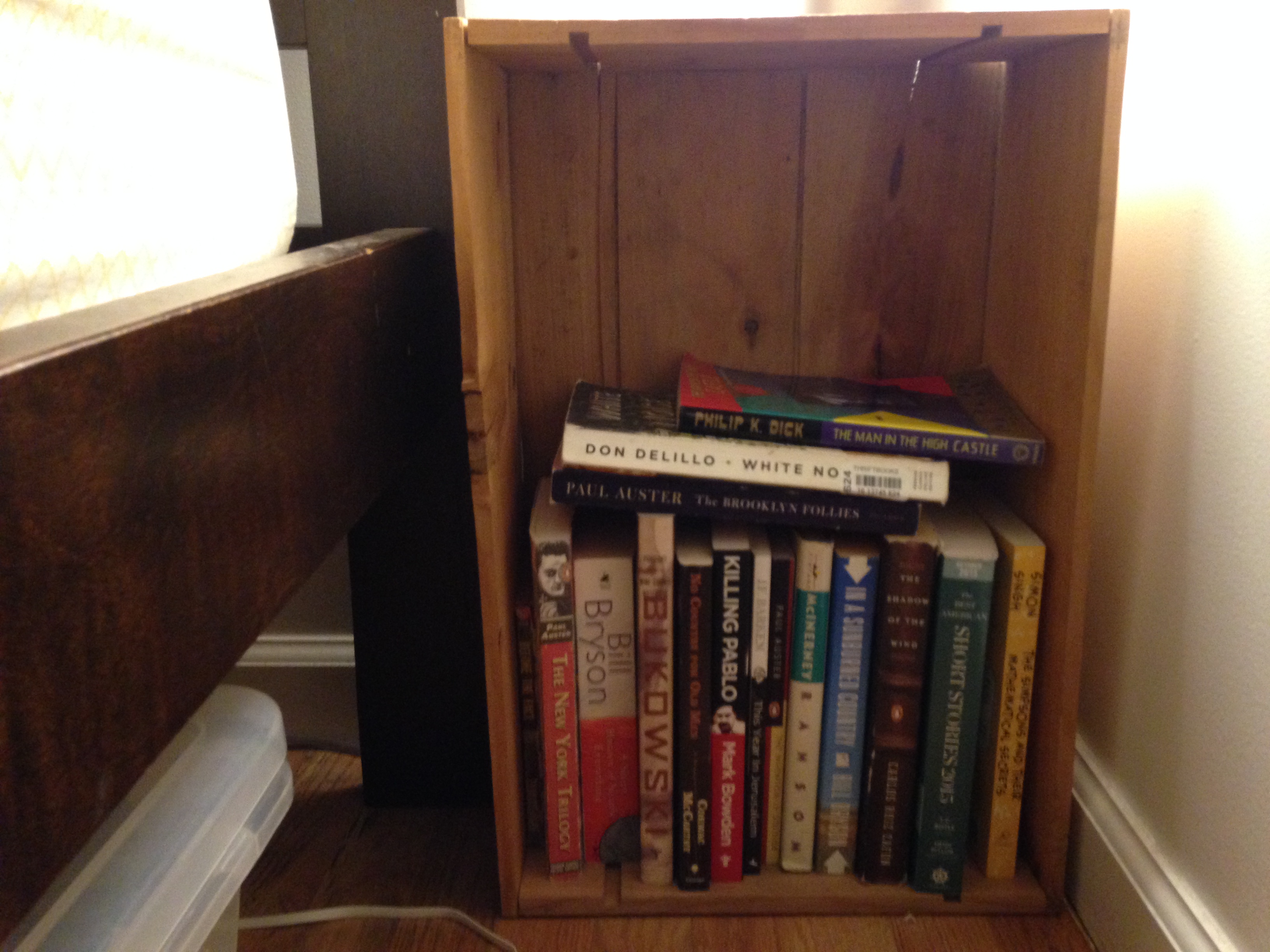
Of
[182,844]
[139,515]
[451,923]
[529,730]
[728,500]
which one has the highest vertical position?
[139,515]

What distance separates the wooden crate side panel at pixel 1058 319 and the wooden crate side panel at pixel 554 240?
14.3 inches

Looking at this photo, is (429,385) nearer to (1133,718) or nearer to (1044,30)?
(1044,30)

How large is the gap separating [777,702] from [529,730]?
22 cm

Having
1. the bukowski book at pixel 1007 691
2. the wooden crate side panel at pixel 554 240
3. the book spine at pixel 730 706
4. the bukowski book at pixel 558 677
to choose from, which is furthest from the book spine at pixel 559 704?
Answer: the bukowski book at pixel 1007 691

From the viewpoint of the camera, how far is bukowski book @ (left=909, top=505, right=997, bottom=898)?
763mm

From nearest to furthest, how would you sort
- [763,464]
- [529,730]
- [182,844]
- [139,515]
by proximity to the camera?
[139,515] < [182,844] < [763,464] < [529,730]

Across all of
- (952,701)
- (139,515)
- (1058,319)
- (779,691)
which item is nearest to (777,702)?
(779,691)

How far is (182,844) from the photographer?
55 cm

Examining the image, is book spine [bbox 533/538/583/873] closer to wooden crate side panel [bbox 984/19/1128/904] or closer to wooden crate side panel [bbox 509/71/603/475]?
wooden crate side panel [bbox 509/71/603/475]

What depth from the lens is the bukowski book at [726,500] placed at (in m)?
0.74

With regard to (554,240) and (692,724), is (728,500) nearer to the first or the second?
(692,724)

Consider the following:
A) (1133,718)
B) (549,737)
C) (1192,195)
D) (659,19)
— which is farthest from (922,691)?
(659,19)

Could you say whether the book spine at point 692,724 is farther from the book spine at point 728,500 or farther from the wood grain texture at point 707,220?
the wood grain texture at point 707,220

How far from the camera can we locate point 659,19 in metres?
0.65
